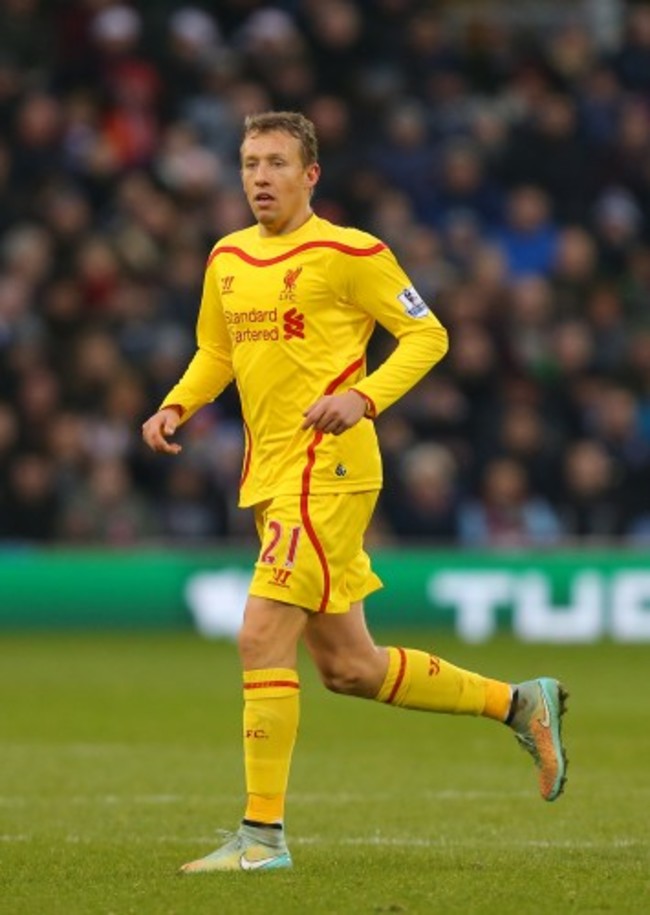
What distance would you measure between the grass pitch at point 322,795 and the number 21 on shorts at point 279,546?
3.12 feet

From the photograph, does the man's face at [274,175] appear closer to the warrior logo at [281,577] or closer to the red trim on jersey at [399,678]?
the warrior logo at [281,577]

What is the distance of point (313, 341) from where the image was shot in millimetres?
7730

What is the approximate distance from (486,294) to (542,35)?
432 cm

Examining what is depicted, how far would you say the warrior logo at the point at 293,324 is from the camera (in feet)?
25.3

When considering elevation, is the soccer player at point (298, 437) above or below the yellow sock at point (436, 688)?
above

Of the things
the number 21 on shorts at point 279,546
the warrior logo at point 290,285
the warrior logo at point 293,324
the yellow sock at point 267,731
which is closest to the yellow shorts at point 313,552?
the number 21 on shorts at point 279,546

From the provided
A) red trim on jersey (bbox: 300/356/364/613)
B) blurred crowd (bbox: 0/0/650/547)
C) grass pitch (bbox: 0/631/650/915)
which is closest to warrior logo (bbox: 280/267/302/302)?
red trim on jersey (bbox: 300/356/364/613)

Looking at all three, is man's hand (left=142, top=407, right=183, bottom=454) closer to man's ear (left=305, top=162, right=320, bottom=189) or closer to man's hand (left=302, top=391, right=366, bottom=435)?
man's hand (left=302, top=391, right=366, bottom=435)

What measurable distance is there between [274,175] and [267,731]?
1.76 metres

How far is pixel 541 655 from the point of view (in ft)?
53.8

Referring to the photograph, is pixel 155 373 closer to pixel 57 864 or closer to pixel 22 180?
pixel 22 180

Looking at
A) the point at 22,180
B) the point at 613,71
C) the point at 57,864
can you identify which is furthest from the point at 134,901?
the point at 613,71

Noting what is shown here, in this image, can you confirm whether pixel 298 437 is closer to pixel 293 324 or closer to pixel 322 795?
pixel 293 324

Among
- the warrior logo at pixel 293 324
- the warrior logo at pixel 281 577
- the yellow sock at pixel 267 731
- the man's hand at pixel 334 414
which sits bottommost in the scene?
the yellow sock at pixel 267 731
